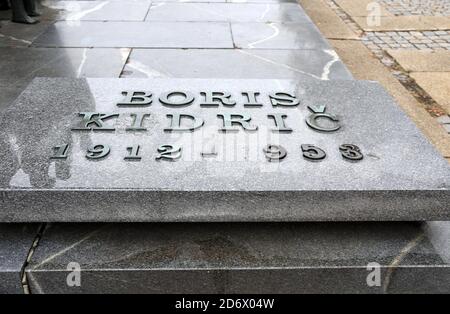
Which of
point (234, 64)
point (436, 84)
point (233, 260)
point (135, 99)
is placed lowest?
point (436, 84)

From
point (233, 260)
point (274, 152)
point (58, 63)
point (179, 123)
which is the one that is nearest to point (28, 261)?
point (233, 260)

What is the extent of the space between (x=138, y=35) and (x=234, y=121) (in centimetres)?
286

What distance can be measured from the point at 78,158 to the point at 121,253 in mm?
546

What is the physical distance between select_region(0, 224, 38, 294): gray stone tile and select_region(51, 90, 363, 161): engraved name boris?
16.4 inches

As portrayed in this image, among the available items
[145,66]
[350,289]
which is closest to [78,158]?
[350,289]

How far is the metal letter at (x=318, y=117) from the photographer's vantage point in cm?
272

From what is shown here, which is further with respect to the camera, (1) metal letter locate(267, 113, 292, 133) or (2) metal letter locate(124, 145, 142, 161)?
(1) metal letter locate(267, 113, 292, 133)

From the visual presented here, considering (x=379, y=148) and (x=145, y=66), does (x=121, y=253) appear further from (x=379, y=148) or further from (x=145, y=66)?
(x=145, y=66)

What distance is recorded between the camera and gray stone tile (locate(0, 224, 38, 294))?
2.15 meters

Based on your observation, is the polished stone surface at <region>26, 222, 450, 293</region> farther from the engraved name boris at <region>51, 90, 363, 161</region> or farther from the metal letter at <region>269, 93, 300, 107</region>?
the metal letter at <region>269, 93, 300, 107</region>

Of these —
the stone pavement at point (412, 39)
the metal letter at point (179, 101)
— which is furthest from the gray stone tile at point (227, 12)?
the metal letter at point (179, 101)

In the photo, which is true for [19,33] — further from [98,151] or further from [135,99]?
[98,151]

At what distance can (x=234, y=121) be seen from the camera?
277 cm

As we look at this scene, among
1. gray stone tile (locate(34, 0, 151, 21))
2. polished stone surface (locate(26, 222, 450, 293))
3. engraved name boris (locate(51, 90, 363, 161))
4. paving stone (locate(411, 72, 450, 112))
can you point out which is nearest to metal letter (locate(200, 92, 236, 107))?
engraved name boris (locate(51, 90, 363, 161))
